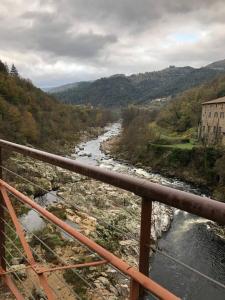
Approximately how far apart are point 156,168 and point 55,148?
495 inches

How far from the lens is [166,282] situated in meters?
12.1

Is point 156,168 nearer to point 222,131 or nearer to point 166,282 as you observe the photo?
point 222,131

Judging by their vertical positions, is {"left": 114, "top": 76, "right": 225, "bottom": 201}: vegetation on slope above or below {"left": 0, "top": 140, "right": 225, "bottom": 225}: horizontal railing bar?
below

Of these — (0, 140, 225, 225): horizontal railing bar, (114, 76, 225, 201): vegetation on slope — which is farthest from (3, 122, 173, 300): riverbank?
(114, 76, 225, 201): vegetation on slope

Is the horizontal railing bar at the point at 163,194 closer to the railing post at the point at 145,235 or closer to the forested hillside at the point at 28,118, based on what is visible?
the railing post at the point at 145,235

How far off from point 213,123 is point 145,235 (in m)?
40.6

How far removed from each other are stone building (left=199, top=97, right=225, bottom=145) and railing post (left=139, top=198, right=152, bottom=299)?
36.9 meters

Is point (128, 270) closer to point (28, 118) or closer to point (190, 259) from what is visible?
point (190, 259)

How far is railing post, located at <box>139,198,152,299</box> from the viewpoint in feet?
4.62

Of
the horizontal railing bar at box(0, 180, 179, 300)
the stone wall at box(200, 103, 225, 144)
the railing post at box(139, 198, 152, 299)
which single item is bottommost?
the stone wall at box(200, 103, 225, 144)

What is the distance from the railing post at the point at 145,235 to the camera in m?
1.41

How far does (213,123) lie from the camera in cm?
4022

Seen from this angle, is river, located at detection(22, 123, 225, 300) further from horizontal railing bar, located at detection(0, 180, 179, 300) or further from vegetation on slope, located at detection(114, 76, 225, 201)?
vegetation on slope, located at detection(114, 76, 225, 201)

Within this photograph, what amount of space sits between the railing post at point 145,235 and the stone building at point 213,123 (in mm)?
36922
